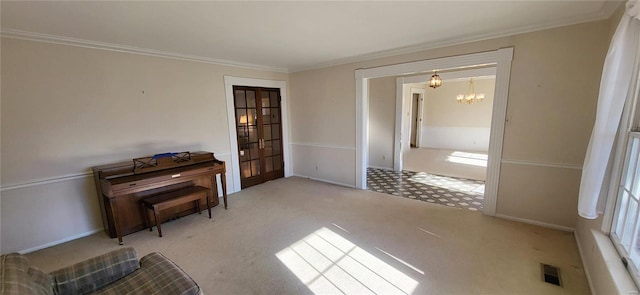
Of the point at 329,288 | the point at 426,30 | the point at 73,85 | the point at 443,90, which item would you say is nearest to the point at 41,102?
the point at 73,85

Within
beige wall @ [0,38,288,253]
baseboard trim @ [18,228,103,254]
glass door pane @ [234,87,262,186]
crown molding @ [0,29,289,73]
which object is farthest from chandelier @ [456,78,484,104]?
baseboard trim @ [18,228,103,254]

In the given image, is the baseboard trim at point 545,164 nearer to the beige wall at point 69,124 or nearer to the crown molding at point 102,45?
the crown molding at point 102,45

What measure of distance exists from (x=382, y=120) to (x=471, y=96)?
3.65 metres

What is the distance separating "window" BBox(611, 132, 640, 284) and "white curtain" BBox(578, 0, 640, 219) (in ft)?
0.34

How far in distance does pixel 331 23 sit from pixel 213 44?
162 centimetres

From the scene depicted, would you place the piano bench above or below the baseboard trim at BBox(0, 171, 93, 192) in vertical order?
below

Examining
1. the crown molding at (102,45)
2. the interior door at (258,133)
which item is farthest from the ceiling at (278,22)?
the interior door at (258,133)

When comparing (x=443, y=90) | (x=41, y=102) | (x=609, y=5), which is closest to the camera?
(x=609, y=5)

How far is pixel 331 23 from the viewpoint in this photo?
245cm

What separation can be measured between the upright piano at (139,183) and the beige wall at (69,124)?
0.88 feet

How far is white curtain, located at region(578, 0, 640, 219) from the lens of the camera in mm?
1661

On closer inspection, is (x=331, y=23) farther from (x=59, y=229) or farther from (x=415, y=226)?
(x=59, y=229)

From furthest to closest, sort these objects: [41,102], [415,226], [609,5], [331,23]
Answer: [415,226]
[41,102]
[331,23]
[609,5]

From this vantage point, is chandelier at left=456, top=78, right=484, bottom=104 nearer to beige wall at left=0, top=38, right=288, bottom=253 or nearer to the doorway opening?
the doorway opening
